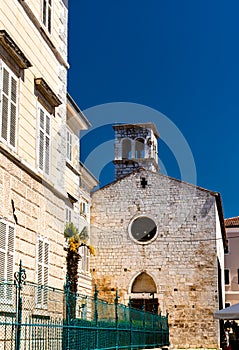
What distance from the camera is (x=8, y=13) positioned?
11.0 meters

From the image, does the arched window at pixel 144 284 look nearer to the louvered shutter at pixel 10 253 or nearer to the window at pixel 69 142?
the window at pixel 69 142

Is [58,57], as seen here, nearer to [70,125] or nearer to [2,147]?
[2,147]

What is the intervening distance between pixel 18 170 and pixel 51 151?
8.18 feet

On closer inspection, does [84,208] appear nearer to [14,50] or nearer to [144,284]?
[144,284]

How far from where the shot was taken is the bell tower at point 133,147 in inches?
1620

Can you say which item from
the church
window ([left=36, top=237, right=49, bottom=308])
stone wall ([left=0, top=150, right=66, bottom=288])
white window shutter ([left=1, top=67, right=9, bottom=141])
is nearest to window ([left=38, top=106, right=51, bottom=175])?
stone wall ([left=0, top=150, right=66, bottom=288])

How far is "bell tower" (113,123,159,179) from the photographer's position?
4116 cm

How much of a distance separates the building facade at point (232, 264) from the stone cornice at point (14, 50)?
3761 cm

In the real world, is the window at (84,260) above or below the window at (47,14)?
below

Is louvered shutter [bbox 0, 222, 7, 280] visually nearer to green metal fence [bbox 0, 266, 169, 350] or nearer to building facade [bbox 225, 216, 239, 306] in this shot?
green metal fence [bbox 0, 266, 169, 350]

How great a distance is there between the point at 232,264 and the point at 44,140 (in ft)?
122

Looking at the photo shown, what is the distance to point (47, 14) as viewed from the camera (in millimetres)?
13766

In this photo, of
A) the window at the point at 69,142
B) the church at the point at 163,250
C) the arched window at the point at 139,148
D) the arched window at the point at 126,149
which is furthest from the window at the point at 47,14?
the arched window at the point at 126,149

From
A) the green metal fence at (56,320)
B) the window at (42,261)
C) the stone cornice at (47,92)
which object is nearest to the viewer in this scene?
the green metal fence at (56,320)
